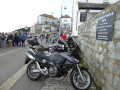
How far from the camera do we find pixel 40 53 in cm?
361

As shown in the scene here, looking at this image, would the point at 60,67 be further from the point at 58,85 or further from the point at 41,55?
the point at 41,55

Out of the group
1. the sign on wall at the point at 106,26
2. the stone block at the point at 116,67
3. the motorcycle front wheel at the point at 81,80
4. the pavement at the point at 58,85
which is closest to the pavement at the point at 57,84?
the pavement at the point at 58,85

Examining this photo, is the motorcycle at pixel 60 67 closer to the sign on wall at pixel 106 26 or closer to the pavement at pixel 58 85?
the pavement at pixel 58 85

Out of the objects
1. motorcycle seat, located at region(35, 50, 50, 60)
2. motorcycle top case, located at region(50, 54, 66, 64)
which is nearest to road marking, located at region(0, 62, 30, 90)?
motorcycle seat, located at region(35, 50, 50, 60)

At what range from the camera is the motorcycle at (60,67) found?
307 cm

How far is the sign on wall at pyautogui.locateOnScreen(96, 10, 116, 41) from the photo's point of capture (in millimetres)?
2421

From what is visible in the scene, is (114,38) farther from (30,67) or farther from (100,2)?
(100,2)

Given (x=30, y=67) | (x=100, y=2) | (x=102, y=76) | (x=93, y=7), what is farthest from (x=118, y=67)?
(x=100, y=2)

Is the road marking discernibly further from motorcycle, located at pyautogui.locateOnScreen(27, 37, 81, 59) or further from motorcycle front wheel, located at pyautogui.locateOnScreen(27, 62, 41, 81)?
motorcycle, located at pyautogui.locateOnScreen(27, 37, 81, 59)

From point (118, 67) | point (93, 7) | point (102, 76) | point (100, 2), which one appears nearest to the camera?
point (118, 67)

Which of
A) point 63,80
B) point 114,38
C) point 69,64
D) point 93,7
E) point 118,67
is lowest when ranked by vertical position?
point 63,80

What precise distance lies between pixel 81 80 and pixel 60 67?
778 mm

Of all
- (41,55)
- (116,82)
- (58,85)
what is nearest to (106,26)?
(116,82)

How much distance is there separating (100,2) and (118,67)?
19517mm
